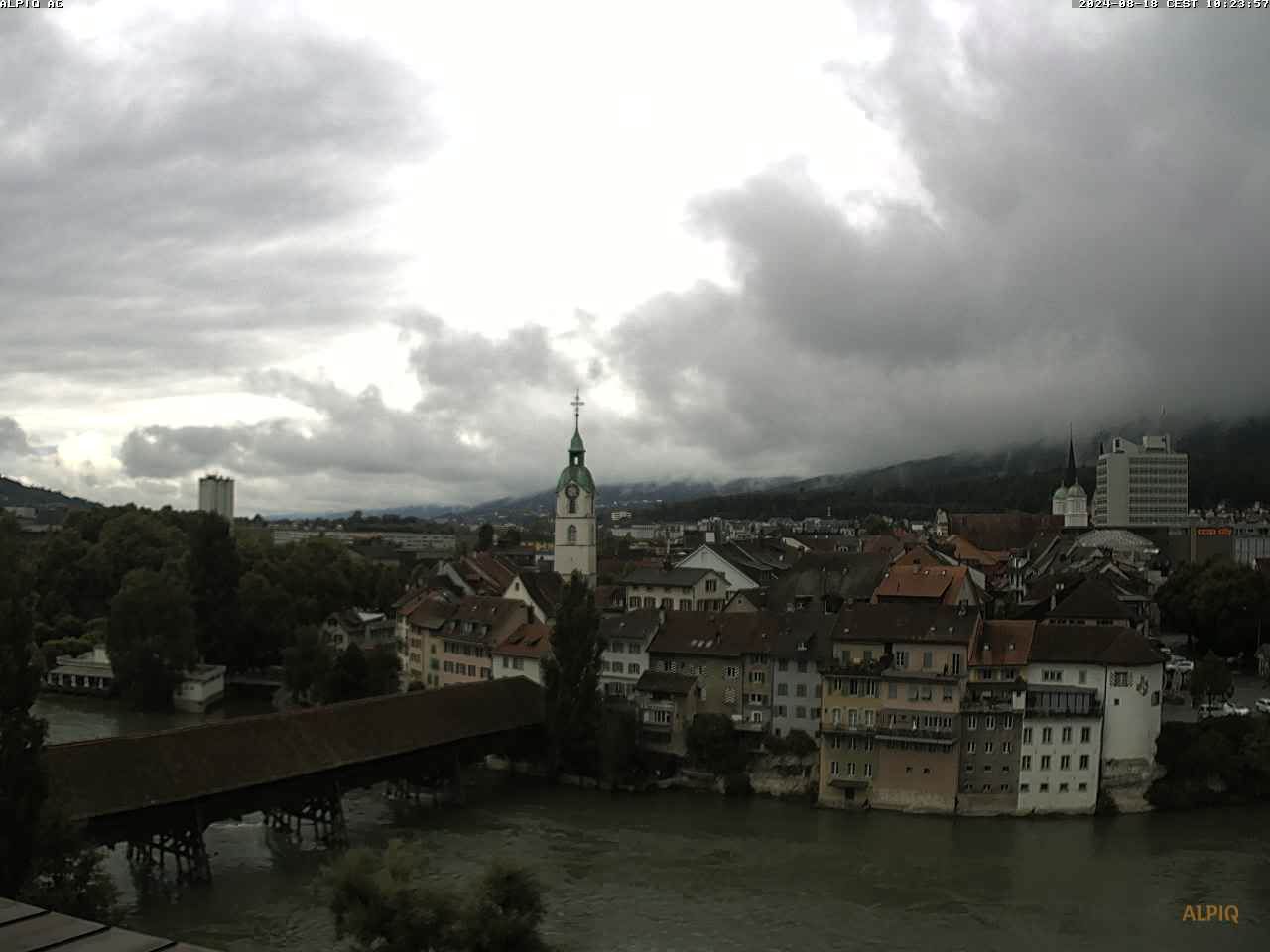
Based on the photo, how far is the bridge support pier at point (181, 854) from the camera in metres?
29.8

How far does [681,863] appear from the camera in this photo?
31.7 metres

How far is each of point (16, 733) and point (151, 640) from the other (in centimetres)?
3552

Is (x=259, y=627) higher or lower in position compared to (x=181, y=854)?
higher

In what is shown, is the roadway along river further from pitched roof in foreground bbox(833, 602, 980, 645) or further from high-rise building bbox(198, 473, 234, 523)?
high-rise building bbox(198, 473, 234, 523)

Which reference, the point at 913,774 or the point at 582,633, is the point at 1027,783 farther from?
the point at 582,633

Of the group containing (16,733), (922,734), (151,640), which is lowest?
(922,734)

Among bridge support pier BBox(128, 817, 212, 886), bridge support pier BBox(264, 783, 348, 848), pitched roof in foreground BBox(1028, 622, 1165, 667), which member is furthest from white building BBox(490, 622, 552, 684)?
pitched roof in foreground BBox(1028, 622, 1165, 667)

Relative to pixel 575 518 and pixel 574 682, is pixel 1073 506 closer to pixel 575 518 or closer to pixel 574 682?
pixel 575 518

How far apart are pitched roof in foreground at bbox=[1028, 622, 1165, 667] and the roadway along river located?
16.2 ft

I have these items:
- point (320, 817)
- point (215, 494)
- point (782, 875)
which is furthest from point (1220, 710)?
point (215, 494)

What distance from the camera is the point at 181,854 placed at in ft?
98.5

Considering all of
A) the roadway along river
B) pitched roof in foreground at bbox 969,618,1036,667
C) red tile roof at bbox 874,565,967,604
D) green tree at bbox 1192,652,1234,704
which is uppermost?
red tile roof at bbox 874,565,967,604

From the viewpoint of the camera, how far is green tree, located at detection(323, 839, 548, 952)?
68.4 feet

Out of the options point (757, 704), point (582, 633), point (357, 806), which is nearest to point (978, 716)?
point (757, 704)
